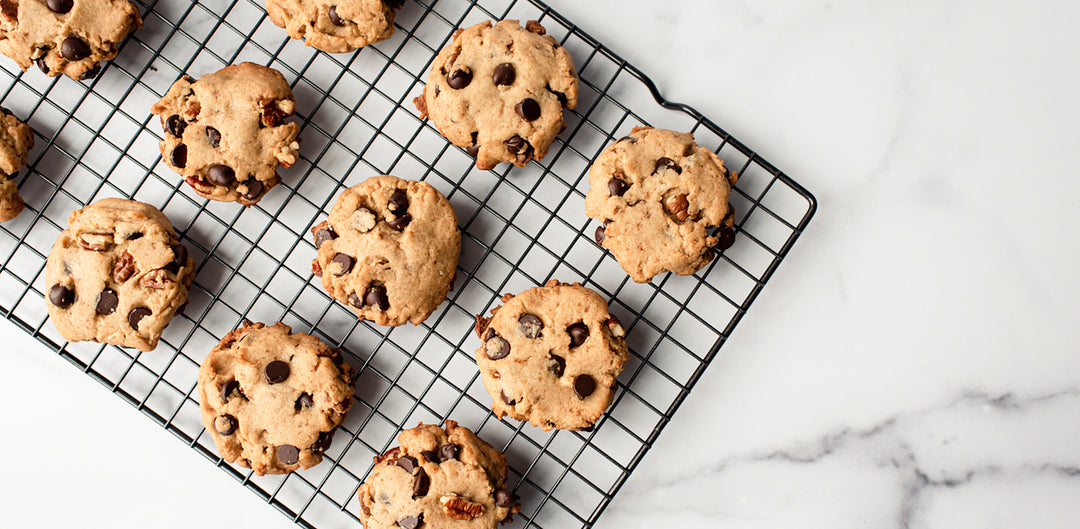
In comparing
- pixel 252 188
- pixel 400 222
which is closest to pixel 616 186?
pixel 400 222

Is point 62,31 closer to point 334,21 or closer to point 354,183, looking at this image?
point 334,21

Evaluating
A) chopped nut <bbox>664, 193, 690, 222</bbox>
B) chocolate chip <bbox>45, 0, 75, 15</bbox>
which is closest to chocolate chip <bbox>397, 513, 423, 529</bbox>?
chopped nut <bbox>664, 193, 690, 222</bbox>

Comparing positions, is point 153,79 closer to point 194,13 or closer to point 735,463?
point 194,13

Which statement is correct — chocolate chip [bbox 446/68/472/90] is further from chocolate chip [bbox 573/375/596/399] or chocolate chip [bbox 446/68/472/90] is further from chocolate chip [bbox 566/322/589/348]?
chocolate chip [bbox 573/375/596/399]

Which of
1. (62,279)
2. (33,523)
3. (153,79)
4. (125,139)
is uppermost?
(153,79)

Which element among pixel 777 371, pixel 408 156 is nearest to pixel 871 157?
pixel 777 371

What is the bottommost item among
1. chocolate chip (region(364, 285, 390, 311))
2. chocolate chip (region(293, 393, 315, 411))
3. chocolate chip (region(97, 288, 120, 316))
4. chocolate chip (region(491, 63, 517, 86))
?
chocolate chip (region(97, 288, 120, 316))

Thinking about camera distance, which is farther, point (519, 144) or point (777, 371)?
point (777, 371)
